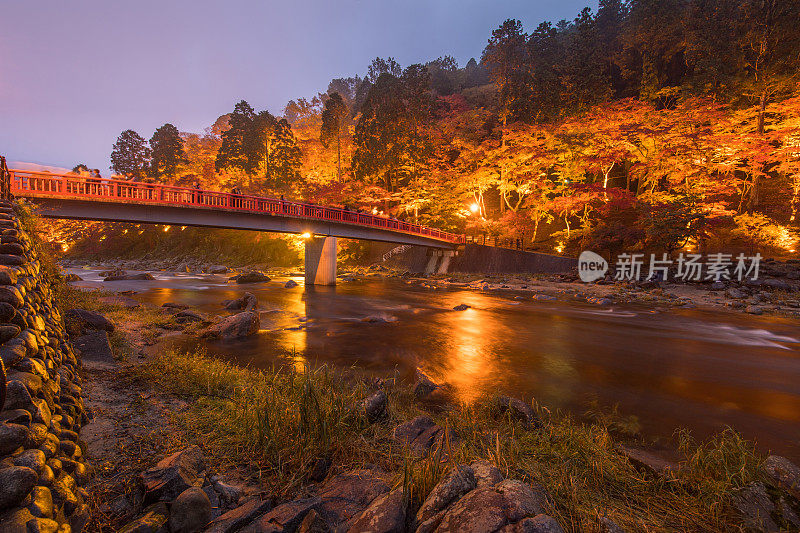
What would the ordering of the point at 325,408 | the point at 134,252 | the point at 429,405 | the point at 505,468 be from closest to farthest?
the point at 505,468 → the point at 325,408 → the point at 429,405 → the point at 134,252

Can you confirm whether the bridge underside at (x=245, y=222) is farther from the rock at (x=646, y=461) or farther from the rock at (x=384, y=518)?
the rock at (x=646, y=461)

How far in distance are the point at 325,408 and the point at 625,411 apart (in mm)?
5981

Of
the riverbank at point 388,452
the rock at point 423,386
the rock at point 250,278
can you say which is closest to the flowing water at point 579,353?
the rock at point 423,386

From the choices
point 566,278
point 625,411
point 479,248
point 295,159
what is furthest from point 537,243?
point 295,159

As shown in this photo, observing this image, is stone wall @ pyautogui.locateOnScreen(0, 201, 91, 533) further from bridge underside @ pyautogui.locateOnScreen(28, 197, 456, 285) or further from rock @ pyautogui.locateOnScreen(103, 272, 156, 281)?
rock @ pyautogui.locateOnScreen(103, 272, 156, 281)

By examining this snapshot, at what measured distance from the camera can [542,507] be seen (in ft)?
8.91

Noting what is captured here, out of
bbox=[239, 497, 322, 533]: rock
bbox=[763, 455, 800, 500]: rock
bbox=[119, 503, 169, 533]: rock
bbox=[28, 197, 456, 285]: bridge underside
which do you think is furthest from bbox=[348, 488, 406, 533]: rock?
bbox=[28, 197, 456, 285]: bridge underside

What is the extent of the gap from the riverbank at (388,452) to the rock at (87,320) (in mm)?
2721

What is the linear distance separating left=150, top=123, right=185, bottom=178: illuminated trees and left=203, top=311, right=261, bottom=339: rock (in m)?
48.0

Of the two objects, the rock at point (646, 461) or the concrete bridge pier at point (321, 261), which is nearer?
the rock at point (646, 461)

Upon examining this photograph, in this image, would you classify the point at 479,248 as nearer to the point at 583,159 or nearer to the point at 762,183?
the point at 583,159

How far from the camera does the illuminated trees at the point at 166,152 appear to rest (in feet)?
156

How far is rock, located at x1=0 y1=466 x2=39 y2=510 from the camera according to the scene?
1984mm

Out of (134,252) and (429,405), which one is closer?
(429,405)
